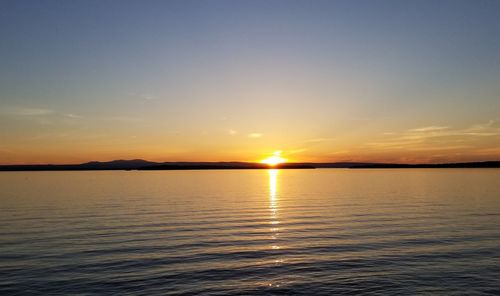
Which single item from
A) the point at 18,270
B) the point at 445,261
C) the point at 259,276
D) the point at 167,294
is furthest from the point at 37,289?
the point at 445,261

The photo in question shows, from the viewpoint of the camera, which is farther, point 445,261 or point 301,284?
point 445,261

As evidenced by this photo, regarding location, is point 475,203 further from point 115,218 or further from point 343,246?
point 115,218

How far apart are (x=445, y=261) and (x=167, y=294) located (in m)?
19.5

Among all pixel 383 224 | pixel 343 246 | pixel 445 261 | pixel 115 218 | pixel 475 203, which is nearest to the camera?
pixel 445 261

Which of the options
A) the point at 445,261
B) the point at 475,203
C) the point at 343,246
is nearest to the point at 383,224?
the point at 343,246

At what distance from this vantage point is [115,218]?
50.4 metres

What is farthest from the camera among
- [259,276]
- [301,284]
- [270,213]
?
[270,213]

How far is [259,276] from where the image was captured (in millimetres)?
24109

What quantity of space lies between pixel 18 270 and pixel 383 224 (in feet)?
118

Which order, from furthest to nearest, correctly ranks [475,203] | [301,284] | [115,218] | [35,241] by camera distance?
[475,203]
[115,218]
[35,241]
[301,284]

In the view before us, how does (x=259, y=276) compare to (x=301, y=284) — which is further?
(x=259, y=276)

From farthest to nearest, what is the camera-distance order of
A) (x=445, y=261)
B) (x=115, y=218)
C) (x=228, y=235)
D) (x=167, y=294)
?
(x=115, y=218), (x=228, y=235), (x=445, y=261), (x=167, y=294)

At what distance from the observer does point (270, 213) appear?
57.2 m

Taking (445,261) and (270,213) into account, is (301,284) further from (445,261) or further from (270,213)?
(270,213)
